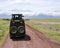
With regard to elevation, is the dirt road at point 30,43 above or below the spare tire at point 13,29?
below

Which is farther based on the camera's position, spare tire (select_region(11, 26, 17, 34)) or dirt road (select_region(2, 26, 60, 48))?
spare tire (select_region(11, 26, 17, 34))

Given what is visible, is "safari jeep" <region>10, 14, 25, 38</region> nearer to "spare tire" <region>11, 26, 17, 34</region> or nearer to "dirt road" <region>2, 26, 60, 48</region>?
"spare tire" <region>11, 26, 17, 34</region>

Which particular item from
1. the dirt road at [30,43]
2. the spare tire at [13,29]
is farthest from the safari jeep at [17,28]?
the dirt road at [30,43]

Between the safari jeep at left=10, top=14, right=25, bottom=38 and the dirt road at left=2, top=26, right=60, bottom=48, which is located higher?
the safari jeep at left=10, top=14, right=25, bottom=38

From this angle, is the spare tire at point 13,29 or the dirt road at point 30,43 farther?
the spare tire at point 13,29

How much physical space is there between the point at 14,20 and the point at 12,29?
1233 mm

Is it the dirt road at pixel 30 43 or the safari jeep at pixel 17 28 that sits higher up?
the safari jeep at pixel 17 28

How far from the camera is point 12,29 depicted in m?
25.0

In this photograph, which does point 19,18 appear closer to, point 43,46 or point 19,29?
point 19,29

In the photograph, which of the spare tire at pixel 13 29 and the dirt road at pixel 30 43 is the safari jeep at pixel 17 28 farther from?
the dirt road at pixel 30 43

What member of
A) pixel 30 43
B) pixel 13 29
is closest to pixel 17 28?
pixel 13 29

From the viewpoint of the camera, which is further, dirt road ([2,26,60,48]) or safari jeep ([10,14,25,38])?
safari jeep ([10,14,25,38])

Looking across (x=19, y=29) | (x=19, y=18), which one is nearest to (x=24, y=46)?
(x=19, y=29)

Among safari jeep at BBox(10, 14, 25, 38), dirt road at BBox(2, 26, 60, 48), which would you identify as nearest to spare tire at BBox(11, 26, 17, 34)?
safari jeep at BBox(10, 14, 25, 38)
